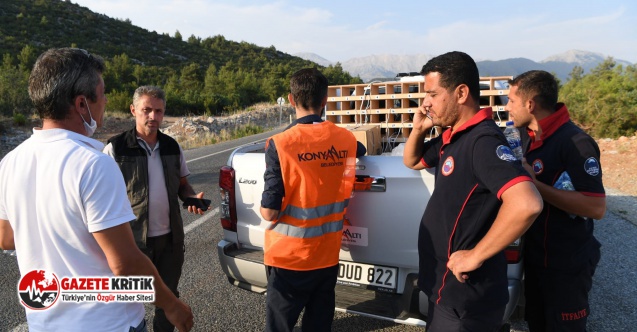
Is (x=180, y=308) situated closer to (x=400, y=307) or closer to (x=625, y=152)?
(x=400, y=307)

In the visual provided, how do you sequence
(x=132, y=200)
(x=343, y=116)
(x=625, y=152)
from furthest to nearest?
(x=625, y=152) → (x=343, y=116) → (x=132, y=200)

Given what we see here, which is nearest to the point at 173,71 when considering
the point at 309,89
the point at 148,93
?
the point at 148,93

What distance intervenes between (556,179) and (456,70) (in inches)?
38.0

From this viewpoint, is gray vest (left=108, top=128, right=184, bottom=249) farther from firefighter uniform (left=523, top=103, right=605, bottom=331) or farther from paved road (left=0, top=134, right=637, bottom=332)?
firefighter uniform (left=523, top=103, right=605, bottom=331)

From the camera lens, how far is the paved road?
3.13m

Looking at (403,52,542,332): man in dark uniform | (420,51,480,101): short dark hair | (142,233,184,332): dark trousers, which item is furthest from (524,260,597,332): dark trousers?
(142,233,184,332): dark trousers

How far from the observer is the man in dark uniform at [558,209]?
210 centimetres

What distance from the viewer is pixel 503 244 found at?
1.55 m

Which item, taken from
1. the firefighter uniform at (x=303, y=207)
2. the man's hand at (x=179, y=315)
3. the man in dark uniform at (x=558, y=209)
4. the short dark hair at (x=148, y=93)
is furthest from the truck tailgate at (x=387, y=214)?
the man's hand at (x=179, y=315)

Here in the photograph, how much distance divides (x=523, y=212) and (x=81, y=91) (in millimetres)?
1698

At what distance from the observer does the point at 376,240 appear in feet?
8.22

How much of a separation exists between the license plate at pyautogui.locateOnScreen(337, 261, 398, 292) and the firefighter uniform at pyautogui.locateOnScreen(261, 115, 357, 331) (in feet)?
1.00

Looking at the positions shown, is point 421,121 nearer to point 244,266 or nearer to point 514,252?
point 514,252

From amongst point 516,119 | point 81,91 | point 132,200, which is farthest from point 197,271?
point 516,119
